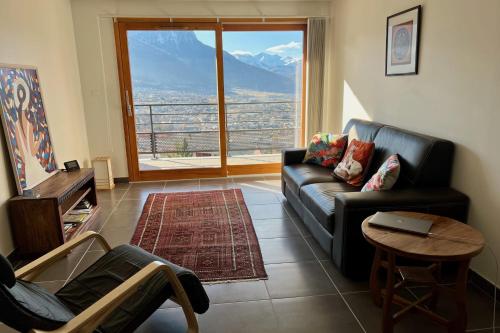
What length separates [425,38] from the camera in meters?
2.79

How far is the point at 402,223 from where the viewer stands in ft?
6.26

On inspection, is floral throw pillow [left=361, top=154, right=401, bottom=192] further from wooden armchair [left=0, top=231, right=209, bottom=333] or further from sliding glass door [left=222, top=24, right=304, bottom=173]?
sliding glass door [left=222, top=24, right=304, bottom=173]

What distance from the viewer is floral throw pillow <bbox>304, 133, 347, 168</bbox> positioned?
12.0ft

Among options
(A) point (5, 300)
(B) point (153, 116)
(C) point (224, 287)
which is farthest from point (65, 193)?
(B) point (153, 116)

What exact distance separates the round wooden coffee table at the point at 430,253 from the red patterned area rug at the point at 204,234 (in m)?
0.89

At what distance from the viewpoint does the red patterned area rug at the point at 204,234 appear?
2619 mm

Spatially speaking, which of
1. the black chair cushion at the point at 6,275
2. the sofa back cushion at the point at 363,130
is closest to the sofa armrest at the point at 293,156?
the sofa back cushion at the point at 363,130

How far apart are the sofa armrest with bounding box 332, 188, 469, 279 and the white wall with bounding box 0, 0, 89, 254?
2.44 metres

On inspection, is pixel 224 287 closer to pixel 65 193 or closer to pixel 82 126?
pixel 65 193

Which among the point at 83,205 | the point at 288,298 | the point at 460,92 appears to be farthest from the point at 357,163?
the point at 83,205

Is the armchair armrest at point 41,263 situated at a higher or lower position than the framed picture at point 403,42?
lower

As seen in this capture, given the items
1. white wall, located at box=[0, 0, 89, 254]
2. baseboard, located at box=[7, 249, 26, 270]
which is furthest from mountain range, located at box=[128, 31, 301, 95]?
baseboard, located at box=[7, 249, 26, 270]

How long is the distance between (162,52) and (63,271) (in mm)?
3103

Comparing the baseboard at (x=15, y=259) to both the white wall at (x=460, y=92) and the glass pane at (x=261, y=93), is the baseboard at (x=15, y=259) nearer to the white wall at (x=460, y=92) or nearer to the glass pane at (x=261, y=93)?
the glass pane at (x=261, y=93)
